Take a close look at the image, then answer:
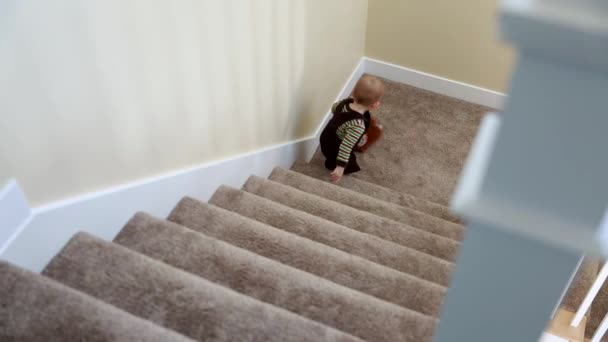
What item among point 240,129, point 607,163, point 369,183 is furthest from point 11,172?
point 369,183

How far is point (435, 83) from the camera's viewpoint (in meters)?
3.84

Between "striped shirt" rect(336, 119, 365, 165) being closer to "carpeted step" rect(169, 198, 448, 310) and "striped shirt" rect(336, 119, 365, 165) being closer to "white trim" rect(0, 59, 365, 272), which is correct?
"white trim" rect(0, 59, 365, 272)

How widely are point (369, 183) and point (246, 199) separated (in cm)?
110

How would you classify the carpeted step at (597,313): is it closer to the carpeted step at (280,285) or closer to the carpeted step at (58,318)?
the carpeted step at (280,285)

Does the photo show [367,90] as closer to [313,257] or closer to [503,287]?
[313,257]

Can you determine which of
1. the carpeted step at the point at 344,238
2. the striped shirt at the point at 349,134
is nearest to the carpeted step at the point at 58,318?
the carpeted step at the point at 344,238

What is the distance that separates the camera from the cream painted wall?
4.25ft

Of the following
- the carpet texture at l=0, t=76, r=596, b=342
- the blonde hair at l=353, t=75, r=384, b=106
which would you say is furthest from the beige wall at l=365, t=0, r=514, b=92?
the carpet texture at l=0, t=76, r=596, b=342

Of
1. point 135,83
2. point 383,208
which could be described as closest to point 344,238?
point 383,208

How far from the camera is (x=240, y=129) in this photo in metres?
2.36

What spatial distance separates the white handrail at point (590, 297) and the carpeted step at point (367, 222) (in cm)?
52

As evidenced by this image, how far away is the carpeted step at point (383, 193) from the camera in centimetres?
281

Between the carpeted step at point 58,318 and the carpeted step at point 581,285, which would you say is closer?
the carpeted step at point 58,318

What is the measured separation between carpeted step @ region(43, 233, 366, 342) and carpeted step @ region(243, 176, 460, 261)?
0.89m
